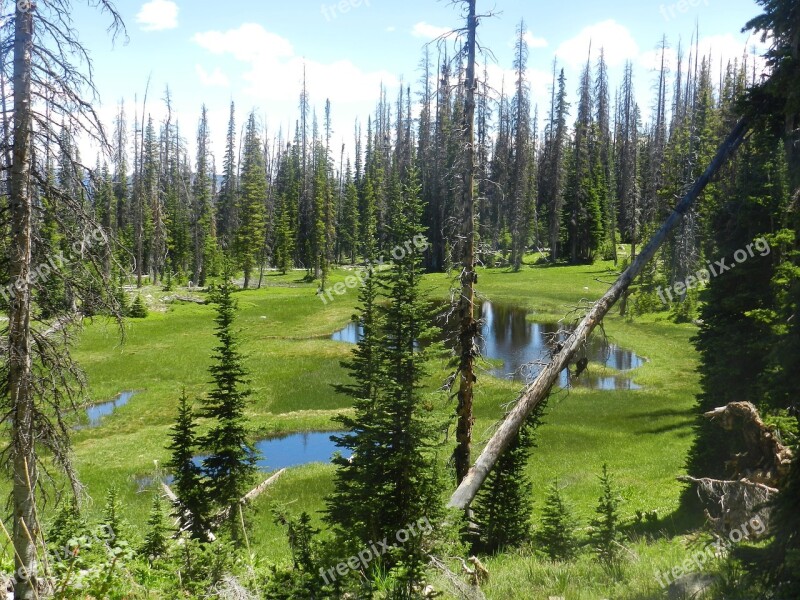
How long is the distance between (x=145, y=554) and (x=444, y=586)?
679 centimetres

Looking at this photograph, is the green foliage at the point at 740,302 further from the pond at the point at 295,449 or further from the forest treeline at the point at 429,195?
the forest treeline at the point at 429,195

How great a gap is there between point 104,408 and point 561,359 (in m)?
25.9

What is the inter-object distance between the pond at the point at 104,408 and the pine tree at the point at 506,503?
21081 millimetres

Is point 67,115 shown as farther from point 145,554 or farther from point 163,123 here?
point 163,123

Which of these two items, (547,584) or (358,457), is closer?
(547,584)

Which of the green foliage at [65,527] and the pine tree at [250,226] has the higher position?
the pine tree at [250,226]

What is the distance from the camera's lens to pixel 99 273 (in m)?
8.45

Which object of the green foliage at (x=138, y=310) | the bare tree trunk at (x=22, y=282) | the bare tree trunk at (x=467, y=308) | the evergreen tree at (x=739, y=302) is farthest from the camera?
the green foliage at (x=138, y=310)

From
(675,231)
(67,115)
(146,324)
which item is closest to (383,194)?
(146,324)

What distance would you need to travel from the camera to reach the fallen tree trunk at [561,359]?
1308 centimetres

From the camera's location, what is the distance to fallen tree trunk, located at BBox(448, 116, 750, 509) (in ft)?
42.9

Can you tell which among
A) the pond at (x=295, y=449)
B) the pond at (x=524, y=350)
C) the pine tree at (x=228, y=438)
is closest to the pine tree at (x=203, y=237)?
the pond at (x=524, y=350)

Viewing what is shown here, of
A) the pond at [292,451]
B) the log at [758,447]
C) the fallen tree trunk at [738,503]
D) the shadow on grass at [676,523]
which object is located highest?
the log at [758,447]

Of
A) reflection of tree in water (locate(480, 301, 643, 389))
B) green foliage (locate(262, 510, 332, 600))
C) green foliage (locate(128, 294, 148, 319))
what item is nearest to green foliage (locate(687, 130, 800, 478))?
green foliage (locate(262, 510, 332, 600))
